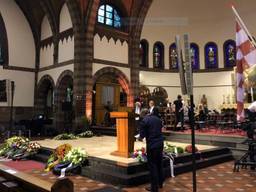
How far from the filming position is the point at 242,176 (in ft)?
20.1

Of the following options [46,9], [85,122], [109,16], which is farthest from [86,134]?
[46,9]

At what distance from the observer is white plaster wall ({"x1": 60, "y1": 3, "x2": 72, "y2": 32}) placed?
14.7 metres

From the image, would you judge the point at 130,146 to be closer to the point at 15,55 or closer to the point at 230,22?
the point at 15,55

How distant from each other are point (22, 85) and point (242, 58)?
50.5 feet

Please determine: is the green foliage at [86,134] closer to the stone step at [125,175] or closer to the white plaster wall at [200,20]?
the stone step at [125,175]

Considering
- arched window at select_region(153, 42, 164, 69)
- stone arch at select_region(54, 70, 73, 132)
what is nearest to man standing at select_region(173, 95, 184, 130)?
stone arch at select_region(54, 70, 73, 132)

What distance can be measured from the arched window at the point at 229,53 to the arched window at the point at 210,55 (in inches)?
28.3

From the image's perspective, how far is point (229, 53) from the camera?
2022 cm

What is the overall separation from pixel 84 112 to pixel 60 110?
6.80 ft

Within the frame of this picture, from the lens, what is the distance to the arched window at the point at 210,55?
813 inches

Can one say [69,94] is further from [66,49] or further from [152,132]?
[152,132]

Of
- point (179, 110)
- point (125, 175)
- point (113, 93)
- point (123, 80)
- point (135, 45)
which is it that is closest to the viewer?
point (125, 175)

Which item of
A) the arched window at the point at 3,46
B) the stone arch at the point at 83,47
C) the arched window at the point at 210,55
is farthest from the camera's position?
the arched window at the point at 210,55

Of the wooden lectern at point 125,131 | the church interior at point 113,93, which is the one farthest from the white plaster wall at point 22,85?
the wooden lectern at point 125,131
